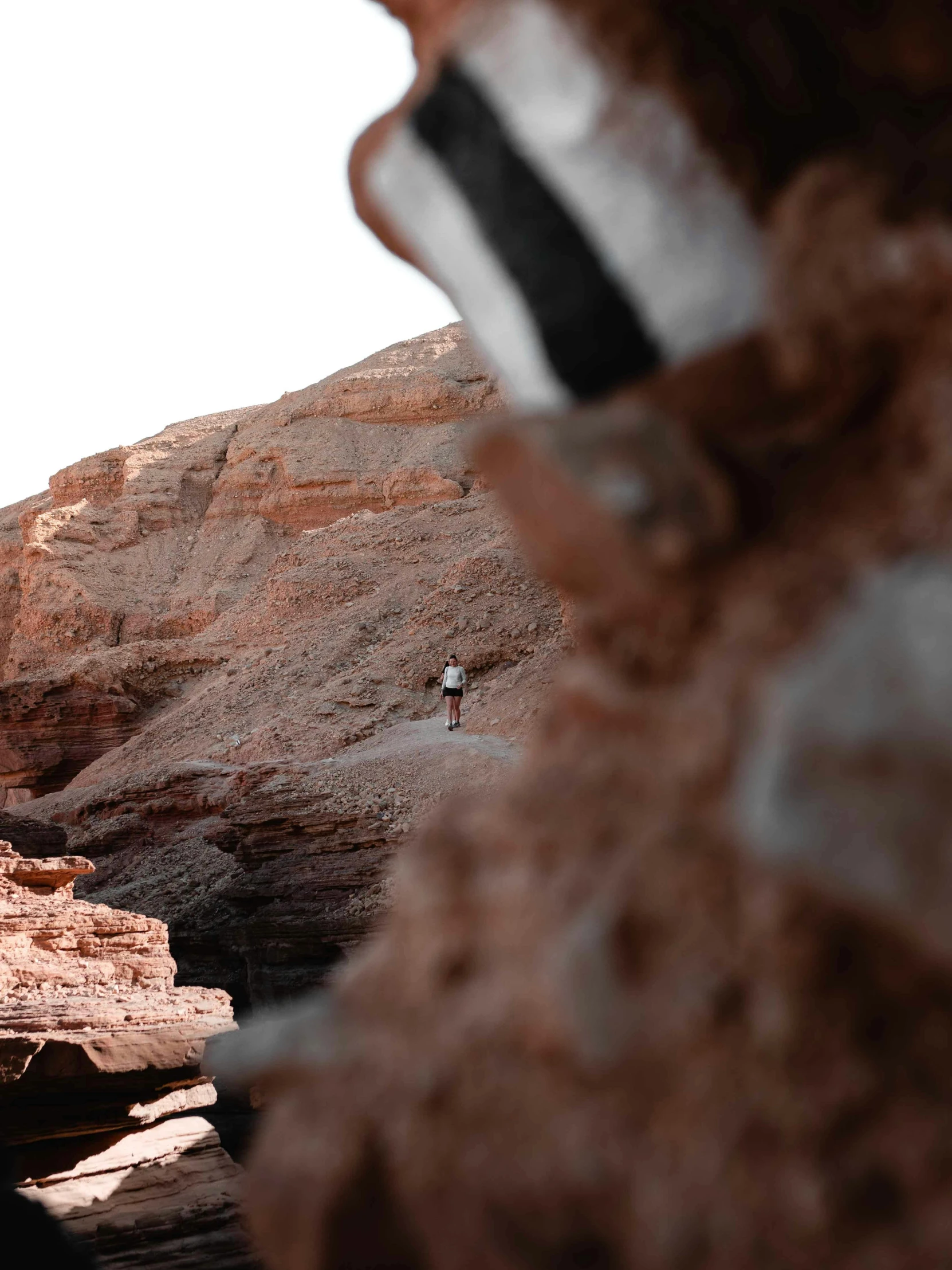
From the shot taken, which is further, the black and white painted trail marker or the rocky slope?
the rocky slope

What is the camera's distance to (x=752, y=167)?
4.73ft

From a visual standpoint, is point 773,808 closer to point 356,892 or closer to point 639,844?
point 639,844

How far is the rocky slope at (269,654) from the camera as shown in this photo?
12.7 metres

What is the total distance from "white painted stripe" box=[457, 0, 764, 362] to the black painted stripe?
20 millimetres

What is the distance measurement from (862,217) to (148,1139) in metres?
7.29

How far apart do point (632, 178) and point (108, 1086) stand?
6506mm

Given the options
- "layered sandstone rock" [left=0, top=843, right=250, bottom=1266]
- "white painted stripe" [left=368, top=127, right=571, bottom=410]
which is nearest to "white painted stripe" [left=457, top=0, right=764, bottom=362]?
"white painted stripe" [left=368, top=127, right=571, bottom=410]

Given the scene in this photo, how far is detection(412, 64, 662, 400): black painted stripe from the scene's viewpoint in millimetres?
1519

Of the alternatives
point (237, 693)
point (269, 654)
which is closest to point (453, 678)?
point (237, 693)

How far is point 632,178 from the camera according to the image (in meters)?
1.48

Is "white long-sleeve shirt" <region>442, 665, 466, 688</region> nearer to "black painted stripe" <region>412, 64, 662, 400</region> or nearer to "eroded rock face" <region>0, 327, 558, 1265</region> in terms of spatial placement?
"eroded rock face" <region>0, 327, 558, 1265</region>

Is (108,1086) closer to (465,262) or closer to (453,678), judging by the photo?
(465,262)

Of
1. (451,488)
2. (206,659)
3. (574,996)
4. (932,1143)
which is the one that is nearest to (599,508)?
(574,996)

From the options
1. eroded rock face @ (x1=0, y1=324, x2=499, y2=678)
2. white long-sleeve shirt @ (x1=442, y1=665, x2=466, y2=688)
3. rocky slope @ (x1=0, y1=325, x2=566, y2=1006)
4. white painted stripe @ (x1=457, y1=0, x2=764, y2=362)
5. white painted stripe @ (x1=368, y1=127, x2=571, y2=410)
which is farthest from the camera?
eroded rock face @ (x1=0, y1=324, x2=499, y2=678)
